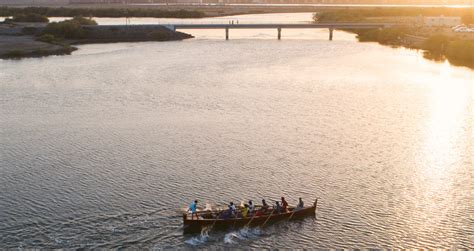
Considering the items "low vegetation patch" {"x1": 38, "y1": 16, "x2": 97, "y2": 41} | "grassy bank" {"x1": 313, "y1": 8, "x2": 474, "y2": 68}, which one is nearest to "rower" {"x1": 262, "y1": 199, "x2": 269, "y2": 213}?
"grassy bank" {"x1": 313, "y1": 8, "x2": 474, "y2": 68}

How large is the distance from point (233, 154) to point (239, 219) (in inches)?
379

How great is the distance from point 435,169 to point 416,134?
7051mm

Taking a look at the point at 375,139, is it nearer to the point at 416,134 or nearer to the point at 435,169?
the point at 416,134

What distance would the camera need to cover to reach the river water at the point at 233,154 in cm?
2602

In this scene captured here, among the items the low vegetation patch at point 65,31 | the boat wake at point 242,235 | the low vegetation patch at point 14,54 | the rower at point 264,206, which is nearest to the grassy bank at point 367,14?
the low vegetation patch at point 65,31

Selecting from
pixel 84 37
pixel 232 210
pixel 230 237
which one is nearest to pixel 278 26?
pixel 84 37

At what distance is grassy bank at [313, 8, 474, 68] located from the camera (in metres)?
78.9

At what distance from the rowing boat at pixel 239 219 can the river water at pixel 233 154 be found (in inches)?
18.1

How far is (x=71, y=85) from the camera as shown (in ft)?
185

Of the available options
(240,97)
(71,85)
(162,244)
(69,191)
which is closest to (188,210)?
(162,244)

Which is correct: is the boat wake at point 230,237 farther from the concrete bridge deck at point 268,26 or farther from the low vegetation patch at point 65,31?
the concrete bridge deck at point 268,26

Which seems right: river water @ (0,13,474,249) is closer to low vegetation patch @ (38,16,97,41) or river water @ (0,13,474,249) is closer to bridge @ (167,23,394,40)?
low vegetation patch @ (38,16,97,41)

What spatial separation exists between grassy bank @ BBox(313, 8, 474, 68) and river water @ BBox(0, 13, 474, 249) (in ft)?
47.6

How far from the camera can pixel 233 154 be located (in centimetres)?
3550
